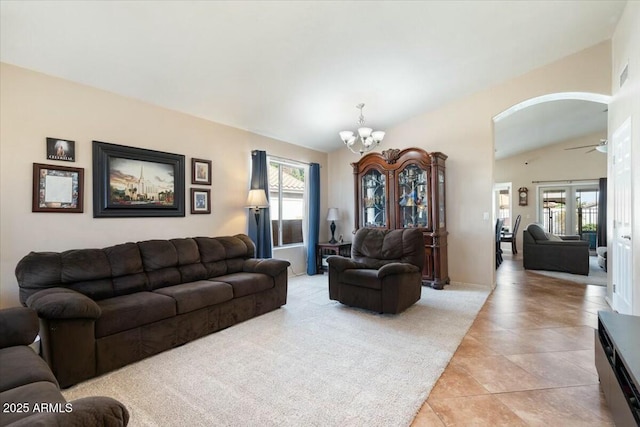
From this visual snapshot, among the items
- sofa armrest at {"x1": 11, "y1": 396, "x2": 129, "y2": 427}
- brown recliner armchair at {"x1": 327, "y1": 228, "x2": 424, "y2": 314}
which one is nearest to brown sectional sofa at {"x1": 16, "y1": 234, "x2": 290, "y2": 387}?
brown recliner armchair at {"x1": 327, "y1": 228, "x2": 424, "y2": 314}

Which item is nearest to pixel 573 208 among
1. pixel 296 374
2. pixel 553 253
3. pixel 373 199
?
pixel 553 253

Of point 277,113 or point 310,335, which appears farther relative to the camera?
point 277,113

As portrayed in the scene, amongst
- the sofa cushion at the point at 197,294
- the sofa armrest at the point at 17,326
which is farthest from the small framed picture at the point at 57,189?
the sofa armrest at the point at 17,326

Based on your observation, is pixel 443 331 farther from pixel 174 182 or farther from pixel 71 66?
pixel 71 66

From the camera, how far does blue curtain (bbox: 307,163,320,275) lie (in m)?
6.03

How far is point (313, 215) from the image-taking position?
6.11 metres

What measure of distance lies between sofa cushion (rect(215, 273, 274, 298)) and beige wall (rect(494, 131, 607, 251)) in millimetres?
7247

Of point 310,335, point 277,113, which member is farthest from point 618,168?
point 277,113

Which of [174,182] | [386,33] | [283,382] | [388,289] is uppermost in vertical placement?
[386,33]

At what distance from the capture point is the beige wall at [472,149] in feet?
14.8

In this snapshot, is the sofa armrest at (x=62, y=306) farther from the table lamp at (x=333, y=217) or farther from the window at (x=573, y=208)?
the window at (x=573, y=208)

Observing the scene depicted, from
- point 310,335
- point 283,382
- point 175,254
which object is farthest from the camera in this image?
point 175,254

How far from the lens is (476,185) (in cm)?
503

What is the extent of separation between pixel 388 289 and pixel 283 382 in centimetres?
171
